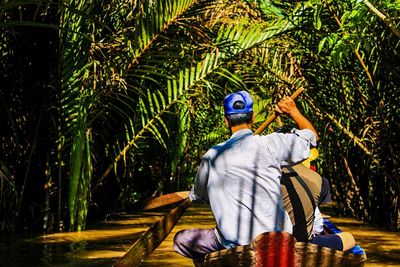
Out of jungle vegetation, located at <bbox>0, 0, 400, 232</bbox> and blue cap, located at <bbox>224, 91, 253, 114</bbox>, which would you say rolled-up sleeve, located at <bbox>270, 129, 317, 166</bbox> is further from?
jungle vegetation, located at <bbox>0, 0, 400, 232</bbox>

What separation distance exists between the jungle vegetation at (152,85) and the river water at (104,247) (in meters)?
0.42

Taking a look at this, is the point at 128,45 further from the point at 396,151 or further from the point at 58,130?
the point at 396,151

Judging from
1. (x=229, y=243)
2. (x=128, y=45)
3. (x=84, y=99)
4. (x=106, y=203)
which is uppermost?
(x=128, y=45)

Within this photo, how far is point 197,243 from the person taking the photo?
4867 millimetres

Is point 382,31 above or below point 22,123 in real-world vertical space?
above

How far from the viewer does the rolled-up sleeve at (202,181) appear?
15.7 feet

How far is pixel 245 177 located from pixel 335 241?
3.34ft

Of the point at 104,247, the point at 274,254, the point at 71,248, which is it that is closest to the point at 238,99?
the point at 274,254

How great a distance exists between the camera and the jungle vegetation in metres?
9.88

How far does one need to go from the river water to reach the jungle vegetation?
42cm

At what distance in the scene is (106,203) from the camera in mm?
13094

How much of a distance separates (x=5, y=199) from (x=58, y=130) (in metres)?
1.23

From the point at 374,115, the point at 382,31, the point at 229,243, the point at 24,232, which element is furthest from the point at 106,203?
the point at 229,243

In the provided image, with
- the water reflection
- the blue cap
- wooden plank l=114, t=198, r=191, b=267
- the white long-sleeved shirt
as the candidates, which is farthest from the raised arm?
the water reflection
